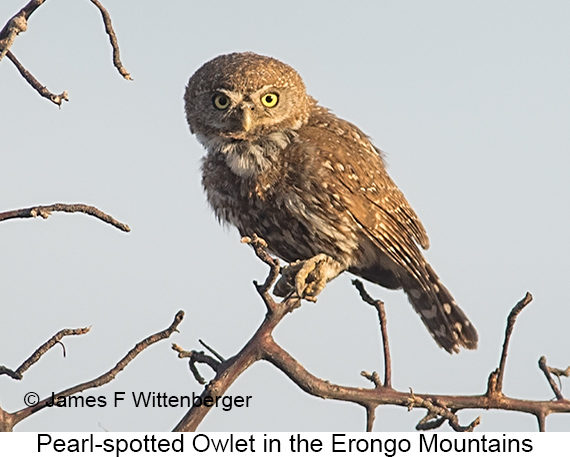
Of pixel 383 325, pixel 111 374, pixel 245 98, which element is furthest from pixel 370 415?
pixel 245 98

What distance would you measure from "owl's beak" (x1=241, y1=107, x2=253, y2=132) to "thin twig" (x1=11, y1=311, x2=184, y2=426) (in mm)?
2436

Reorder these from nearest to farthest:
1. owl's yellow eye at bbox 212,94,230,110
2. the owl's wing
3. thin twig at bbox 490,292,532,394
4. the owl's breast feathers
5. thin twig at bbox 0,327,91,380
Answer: thin twig at bbox 0,327,91,380, thin twig at bbox 490,292,532,394, the owl's breast feathers, the owl's wing, owl's yellow eye at bbox 212,94,230,110

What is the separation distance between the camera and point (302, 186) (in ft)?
17.9

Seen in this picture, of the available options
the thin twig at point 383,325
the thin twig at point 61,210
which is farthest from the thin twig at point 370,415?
the thin twig at point 61,210

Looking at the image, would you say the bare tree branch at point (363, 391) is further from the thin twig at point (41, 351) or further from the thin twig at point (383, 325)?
the thin twig at point (41, 351)

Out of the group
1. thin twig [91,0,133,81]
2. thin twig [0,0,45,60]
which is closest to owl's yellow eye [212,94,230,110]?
thin twig [91,0,133,81]

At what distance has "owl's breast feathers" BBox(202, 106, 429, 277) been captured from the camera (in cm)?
547

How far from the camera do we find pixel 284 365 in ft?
11.4

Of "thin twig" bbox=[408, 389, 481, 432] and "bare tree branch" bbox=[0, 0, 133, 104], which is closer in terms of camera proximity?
"bare tree branch" bbox=[0, 0, 133, 104]

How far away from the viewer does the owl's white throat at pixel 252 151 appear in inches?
217

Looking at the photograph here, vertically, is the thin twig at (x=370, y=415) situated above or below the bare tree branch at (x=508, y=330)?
below

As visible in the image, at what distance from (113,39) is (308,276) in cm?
268

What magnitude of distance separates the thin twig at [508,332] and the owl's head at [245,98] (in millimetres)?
2511

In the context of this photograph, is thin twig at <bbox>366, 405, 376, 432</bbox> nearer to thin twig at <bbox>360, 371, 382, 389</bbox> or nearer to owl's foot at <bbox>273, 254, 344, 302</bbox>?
thin twig at <bbox>360, 371, 382, 389</bbox>
